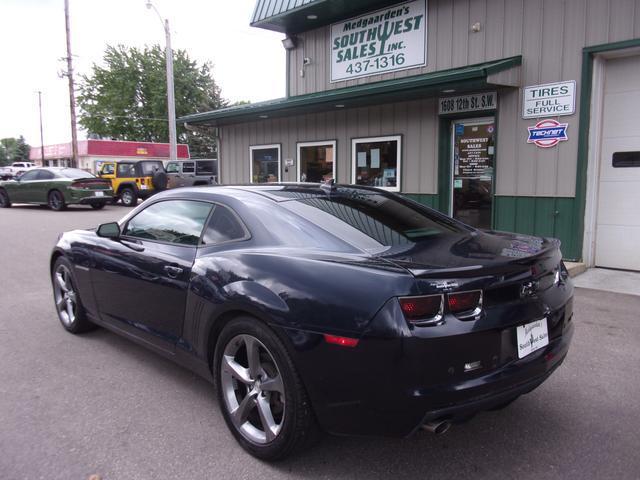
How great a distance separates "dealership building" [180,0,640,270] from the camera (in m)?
7.02

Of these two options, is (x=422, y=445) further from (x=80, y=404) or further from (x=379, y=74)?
(x=379, y=74)

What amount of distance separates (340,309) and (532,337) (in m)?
1.03

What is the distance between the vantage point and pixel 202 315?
3.01 m

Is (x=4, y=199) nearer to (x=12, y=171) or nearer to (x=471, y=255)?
(x=471, y=255)

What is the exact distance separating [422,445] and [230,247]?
5.17 ft

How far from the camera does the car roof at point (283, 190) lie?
3307 millimetres

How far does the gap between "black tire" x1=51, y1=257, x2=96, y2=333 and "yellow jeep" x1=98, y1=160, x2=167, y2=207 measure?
604 inches

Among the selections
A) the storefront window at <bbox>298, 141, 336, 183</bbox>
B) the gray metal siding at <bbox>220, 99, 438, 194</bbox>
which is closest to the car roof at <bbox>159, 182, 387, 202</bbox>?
the gray metal siding at <bbox>220, 99, 438, 194</bbox>

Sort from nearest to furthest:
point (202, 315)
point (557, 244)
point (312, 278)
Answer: point (312, 278)
point (202, 315)
point (557, 244)

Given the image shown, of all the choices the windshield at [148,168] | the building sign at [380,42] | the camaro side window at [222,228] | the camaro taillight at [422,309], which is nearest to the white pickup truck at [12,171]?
the windshield at [148,168]

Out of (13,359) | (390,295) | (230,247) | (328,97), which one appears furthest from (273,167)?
(390,295)

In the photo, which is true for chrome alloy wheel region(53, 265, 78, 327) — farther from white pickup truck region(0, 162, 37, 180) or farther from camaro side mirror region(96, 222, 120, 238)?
white pickup truck region(0, 162, 37, 180)

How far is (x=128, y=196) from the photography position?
2016 cm

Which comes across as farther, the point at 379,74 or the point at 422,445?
the point at 379,74
